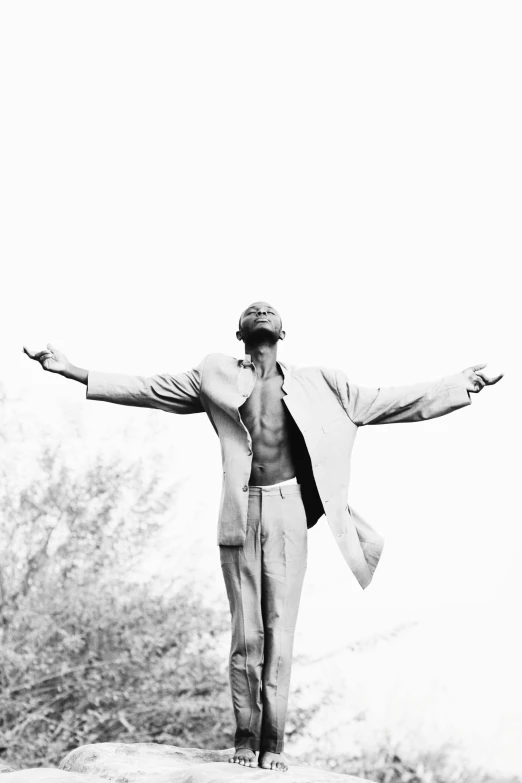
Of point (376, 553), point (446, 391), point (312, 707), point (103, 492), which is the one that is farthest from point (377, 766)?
point (446, 391)

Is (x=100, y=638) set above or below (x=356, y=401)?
below

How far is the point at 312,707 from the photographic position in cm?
1033

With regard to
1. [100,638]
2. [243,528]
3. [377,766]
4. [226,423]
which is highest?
[226,423]

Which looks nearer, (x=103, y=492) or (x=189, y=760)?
(x=189, y=760)

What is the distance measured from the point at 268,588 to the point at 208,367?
1.32m

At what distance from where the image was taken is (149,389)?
20.0 ft

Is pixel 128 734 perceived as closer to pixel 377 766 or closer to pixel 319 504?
pixel 377 766

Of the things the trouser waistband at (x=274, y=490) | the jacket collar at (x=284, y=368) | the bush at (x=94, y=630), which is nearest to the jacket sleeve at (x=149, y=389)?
the jacket collar at (x=284, y=368)

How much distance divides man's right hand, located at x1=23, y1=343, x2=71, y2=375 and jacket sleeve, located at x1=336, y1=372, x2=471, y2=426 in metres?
Answer: 1.58

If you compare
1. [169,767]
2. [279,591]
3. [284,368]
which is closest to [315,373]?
[284,368]

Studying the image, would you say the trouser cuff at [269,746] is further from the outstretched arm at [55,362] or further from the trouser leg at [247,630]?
the outstretched arm at [55,362]

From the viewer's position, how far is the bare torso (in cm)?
589

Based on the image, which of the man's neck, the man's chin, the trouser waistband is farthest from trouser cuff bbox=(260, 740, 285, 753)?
the man's chin

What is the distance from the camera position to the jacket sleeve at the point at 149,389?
6047 mm
